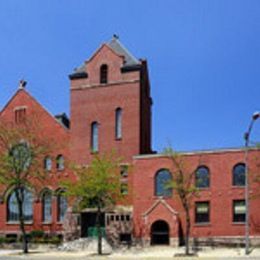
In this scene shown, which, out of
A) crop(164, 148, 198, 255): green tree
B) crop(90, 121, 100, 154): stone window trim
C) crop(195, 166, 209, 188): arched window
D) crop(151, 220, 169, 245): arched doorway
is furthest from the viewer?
crop(90, 121, 100, 154): stone window trim

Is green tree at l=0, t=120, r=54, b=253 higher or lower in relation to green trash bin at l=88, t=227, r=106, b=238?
higher

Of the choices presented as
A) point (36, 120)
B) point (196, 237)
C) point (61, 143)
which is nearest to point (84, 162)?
point (61, 143)

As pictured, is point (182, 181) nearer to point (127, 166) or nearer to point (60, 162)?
point (127, 166)

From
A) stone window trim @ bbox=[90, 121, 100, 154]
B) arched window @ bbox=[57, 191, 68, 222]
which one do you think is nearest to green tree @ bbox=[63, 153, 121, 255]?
stone window trim @ bbox=[90, 121, 100, 154]

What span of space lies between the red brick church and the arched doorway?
3.5 inches

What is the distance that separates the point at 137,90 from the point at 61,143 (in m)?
9.88

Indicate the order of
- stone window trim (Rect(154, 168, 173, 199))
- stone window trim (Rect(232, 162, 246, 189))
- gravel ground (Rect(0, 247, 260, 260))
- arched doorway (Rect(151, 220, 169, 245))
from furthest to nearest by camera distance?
stone window trim (Rect(154, 168, 173, 199)) → arched doorway (Rect(151, 220, 169, 245)) → stone window trim (Rect(232, 162, 246, 189)) → gravel ground (Rect(0, 247, 260, 260))

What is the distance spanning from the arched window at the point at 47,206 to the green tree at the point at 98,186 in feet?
28.4

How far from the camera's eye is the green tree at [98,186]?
5028 centimetres

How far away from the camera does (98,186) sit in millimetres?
50031

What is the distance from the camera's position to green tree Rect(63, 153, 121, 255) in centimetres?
5028

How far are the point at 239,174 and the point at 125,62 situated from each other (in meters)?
16.2

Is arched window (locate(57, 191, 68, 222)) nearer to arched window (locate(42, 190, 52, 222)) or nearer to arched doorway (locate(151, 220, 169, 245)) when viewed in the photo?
arched window (locate(42, 190, 52, 222))

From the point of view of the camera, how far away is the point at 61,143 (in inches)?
2448
